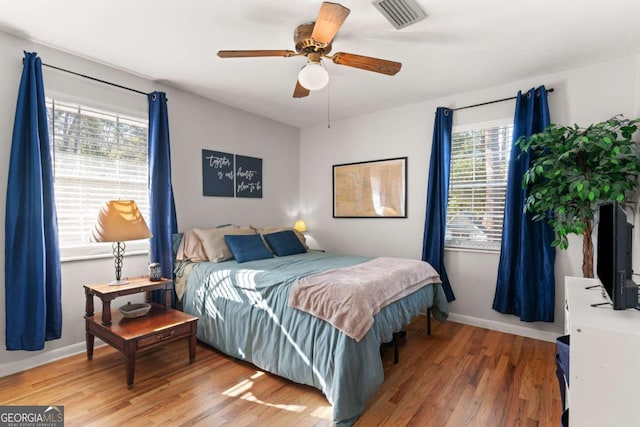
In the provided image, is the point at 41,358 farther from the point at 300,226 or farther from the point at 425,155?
the point at 425,155

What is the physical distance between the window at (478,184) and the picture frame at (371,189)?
59cm

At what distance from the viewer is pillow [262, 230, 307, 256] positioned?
366 cm

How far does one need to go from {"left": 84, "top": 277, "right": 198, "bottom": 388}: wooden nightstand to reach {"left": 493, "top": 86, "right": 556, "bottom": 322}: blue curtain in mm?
2943

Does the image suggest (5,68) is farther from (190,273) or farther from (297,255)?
(297,255)

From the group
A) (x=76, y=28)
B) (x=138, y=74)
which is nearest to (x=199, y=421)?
(x=76, y=28)

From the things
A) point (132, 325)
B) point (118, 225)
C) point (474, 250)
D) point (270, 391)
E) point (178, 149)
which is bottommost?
point (270, 391)

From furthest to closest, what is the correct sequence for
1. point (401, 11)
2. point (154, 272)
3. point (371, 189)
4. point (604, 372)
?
point (371, 189)
point (154, 272)
point (401, 11)
point (604, 372)

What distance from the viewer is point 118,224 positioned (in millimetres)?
2494

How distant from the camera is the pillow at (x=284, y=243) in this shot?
3658 mm

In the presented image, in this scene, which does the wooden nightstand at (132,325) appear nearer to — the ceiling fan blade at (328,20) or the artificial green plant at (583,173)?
the ceiling fan blade at (328,20)

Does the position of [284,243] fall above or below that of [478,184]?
below

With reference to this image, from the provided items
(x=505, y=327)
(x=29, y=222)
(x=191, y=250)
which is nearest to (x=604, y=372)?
(x=505, y=327)

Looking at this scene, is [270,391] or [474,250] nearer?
[270,391]

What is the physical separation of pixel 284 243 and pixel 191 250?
101 cm
